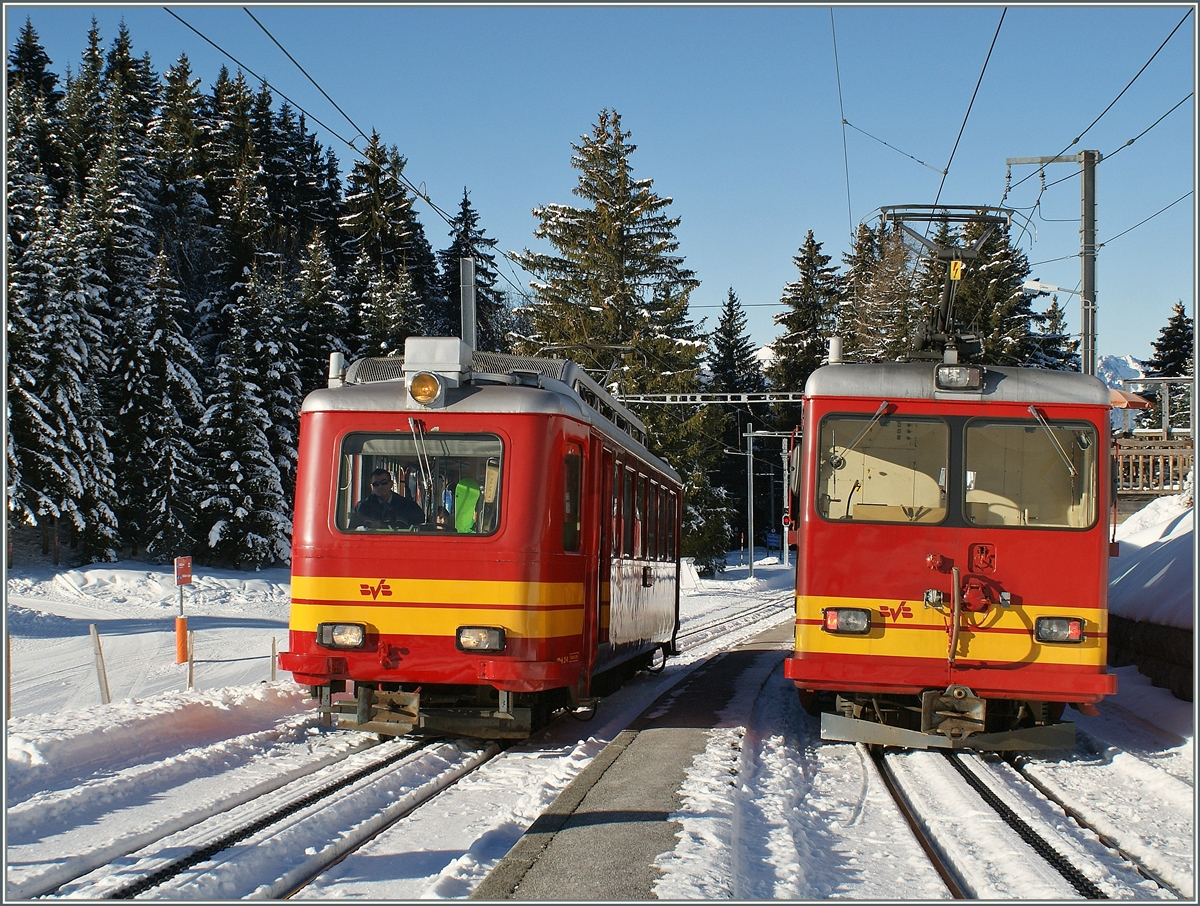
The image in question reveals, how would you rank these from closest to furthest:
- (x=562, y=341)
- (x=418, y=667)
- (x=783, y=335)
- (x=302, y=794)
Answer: (x=302, y=794), (x=418, y=667), (x=562, y=341), (x=783, y=335)

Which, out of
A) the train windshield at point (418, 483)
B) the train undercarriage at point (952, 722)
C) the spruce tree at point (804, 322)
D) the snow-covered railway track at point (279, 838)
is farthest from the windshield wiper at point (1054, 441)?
the spruce tree at point (804, 322)

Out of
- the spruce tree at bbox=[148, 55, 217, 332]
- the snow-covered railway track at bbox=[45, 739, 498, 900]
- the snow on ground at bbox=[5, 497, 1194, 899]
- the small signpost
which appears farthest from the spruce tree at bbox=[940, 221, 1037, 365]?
the spruce tree at bbox=[148, 55, 217, 332]

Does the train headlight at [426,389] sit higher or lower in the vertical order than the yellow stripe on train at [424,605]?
higher

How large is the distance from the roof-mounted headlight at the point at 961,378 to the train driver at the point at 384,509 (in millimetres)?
4219

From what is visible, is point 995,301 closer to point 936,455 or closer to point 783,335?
point 783,335

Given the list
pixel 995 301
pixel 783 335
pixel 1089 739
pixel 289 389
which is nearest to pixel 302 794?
pixel 1089 739

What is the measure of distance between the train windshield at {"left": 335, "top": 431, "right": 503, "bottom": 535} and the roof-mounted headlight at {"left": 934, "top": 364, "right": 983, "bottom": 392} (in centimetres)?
352

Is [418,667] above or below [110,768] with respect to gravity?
above

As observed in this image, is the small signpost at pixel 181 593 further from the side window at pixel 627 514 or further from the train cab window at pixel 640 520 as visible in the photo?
the side window at pixel 627 514

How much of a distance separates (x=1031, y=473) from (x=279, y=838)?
609 cm

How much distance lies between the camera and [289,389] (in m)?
46.5

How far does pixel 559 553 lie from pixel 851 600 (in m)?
2.32

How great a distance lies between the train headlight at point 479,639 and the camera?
8266 mm

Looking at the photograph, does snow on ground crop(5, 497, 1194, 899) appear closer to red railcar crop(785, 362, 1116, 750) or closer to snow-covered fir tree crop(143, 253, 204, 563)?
red railcar crop(785, 362, 1116, 750)
